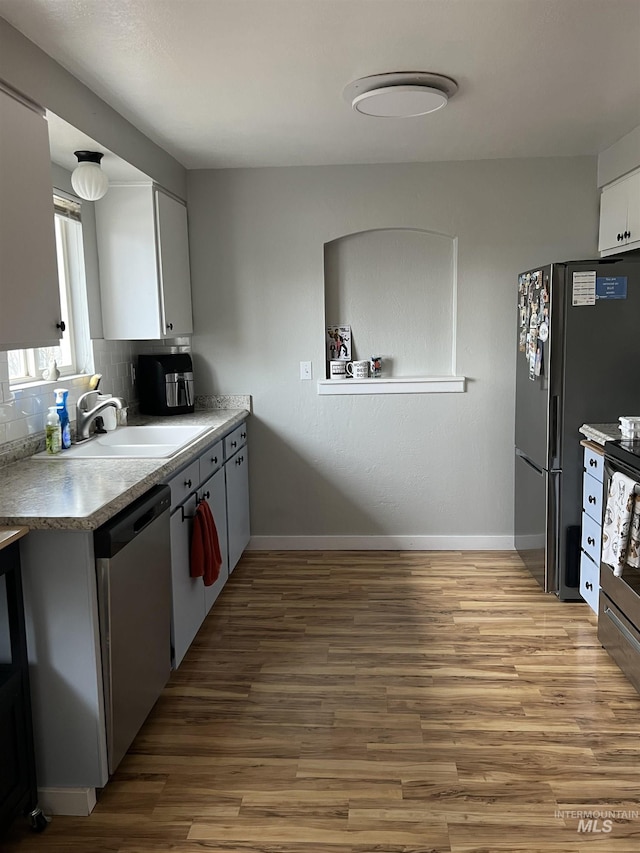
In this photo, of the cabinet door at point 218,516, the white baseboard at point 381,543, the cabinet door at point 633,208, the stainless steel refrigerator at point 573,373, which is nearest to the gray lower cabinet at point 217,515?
the cabinet door at point 218,516

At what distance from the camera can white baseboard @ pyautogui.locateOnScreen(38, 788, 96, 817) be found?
2100 mm

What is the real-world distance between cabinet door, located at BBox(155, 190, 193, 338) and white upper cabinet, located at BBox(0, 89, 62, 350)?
131 centimetres

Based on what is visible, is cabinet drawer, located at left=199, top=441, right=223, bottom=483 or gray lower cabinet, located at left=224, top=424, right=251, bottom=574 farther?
gray lower cabinet, located at left=224, top=424, right=251, bottom=574

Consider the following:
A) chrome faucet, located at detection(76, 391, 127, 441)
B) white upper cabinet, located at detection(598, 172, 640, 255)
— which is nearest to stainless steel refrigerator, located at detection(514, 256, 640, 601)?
white upper cabinet, located at detection(598, 172, 640, 255)

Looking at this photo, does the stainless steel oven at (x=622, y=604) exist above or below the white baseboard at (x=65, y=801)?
above

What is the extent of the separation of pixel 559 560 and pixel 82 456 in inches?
93.1

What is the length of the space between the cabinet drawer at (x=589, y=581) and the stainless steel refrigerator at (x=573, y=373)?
14 centimetres

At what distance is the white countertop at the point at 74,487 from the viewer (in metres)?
1.95

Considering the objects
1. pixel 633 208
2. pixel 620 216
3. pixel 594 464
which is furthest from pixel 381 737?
pixel 620 216

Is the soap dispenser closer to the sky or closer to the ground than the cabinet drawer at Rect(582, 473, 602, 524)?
closer to the sky

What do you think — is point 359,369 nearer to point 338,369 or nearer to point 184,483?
point 338,369

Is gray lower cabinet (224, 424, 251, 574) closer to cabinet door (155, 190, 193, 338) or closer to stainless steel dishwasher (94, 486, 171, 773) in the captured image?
cabinet door (155, 190, 193, 338)

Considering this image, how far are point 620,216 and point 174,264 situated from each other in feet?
7.93

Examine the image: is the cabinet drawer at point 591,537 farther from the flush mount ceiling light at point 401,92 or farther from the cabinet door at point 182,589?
the flush mount ceiling light at point 401,92
